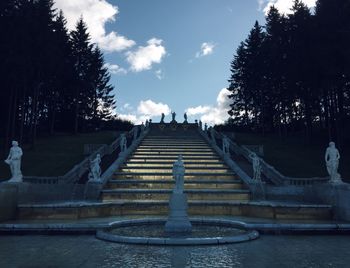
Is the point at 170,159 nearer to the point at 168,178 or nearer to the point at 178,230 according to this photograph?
the point at 168,178

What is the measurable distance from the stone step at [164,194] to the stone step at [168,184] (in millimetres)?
1605

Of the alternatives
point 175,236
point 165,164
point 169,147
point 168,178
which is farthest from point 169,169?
point 175,236

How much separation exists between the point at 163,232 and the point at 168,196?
24.9ft

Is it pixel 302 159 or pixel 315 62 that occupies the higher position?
pixel 315 62

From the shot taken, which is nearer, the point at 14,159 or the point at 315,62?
the point at 14,159

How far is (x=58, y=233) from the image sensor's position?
10688 mm

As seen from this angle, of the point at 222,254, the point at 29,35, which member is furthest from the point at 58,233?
the point at 29,35

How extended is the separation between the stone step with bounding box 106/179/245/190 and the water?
824 cm

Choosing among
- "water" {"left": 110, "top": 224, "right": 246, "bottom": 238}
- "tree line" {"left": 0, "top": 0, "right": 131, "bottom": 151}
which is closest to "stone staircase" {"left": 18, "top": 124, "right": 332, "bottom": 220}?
"water" {"left": 110, "top": 224, "right": 246, "bottom": 238}

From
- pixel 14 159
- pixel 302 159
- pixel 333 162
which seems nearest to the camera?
pixel 333 162

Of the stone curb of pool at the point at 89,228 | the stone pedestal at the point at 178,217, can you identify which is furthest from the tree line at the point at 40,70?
the stone pedestal at the point at 178,217

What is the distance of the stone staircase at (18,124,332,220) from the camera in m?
15.3

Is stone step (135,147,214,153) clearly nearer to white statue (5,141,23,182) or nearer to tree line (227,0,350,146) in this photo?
tree line (227,0,350,146)

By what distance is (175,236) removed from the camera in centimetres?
1023
